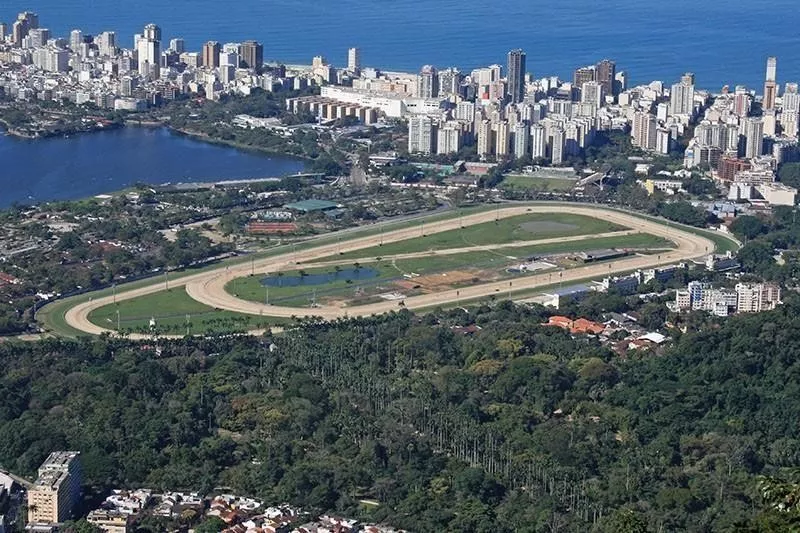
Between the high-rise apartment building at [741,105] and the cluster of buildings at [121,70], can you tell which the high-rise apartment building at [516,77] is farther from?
the cluster of buildings at [121,70]

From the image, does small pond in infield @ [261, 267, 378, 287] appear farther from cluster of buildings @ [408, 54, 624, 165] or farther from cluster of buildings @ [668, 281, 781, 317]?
cluster of buildings @ [408, 54, 624, 165]

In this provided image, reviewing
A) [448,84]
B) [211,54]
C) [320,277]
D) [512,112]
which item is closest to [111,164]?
[512,112]

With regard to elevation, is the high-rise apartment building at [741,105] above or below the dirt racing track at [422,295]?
above

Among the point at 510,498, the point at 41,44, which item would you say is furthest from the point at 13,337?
the point at 41,44

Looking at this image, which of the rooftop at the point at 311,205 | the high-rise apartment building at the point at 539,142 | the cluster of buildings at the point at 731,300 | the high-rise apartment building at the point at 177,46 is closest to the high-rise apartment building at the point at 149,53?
the high-rise apartment building at the point at 177,46

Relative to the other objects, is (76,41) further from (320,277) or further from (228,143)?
(320,277)

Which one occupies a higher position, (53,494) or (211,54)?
(211,54)
